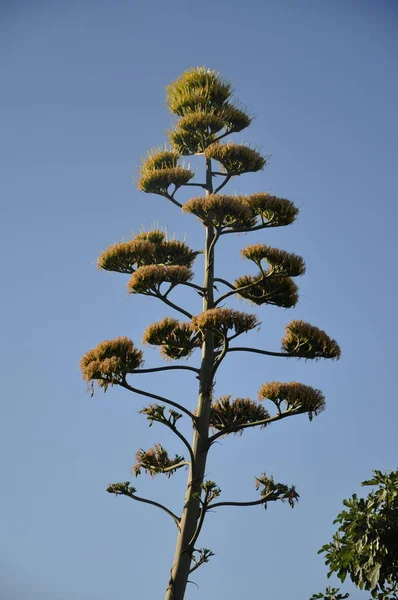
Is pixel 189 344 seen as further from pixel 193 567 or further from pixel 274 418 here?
pixel 193 567

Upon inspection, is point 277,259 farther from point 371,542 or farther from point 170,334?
point 371,542

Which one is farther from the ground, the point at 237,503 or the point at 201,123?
the point at 201,123

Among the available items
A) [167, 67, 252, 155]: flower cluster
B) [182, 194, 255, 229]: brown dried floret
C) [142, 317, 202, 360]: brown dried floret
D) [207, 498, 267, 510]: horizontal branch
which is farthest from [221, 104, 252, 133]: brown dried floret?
[207, 498, 267, 510]: horizontal branch

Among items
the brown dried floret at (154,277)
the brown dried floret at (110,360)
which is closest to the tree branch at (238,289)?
the brown dried floret at (154,277)

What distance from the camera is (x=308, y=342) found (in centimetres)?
1084

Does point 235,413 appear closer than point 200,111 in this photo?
Yes

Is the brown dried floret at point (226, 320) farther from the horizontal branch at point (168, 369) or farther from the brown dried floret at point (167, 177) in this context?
the brown dried floret at point (167, 177)

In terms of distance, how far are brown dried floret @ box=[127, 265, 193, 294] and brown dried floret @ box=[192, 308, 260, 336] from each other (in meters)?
0.95

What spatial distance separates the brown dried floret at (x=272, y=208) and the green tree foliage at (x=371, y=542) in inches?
150

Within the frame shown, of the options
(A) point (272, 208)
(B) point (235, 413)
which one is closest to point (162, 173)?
(A) point (272, 208)

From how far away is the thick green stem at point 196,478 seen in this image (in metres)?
9.94

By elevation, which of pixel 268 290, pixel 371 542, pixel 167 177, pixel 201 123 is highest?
pixel 201 123

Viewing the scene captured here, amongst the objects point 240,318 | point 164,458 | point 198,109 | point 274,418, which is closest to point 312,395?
point 274,418

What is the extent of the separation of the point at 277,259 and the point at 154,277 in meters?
1.70
